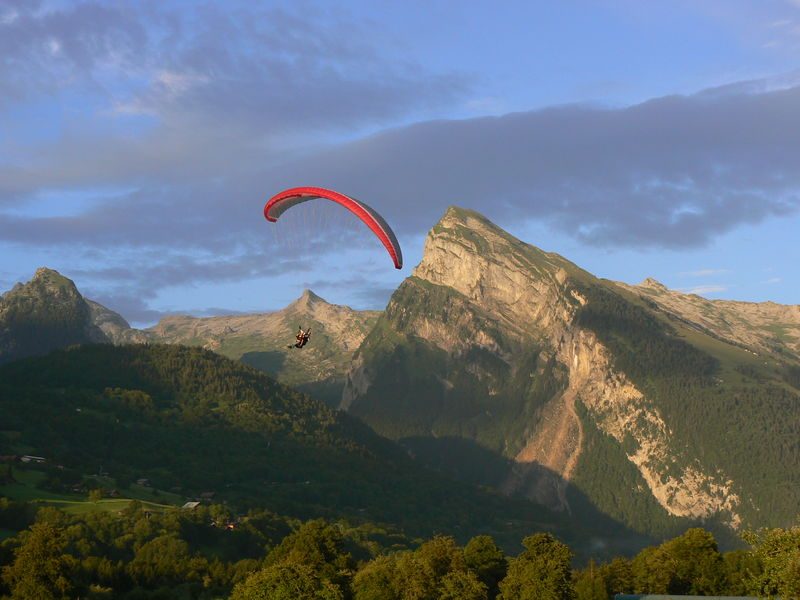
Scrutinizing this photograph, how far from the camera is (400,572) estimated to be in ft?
513

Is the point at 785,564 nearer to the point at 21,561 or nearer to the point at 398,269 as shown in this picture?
the point at 398,269

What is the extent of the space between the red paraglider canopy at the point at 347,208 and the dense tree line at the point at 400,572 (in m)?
35.5

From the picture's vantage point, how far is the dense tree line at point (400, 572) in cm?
13062

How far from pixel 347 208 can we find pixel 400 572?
44.2 m

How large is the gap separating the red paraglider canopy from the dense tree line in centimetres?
3553

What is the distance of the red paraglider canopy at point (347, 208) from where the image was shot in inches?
5426

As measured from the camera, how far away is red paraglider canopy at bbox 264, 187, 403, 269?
5426 inches

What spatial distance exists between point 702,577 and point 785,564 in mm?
69857

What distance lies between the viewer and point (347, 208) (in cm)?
14588

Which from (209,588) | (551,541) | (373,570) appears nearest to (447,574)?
(373,570)

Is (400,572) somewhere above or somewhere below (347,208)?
below

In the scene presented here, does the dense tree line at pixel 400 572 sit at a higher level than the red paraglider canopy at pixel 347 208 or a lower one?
lower

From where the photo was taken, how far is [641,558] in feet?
618

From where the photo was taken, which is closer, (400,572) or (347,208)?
(347,208)
